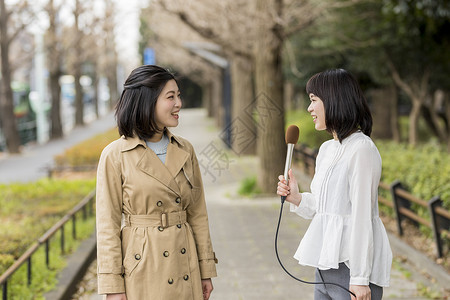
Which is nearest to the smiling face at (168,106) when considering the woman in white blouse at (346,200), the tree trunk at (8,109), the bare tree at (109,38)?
the woman in white blouse at (346,200)

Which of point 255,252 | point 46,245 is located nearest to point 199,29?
point 255,252

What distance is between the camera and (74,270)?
5.98 m

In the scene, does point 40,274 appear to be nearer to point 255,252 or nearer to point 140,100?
point 255,252

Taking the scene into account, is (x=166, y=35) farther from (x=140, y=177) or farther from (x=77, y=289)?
(x=140, y=177)

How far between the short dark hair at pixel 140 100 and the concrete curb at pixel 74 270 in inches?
115

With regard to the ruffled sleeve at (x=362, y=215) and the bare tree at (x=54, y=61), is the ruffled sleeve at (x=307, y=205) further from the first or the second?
the bare tree at (x=54, y=61)

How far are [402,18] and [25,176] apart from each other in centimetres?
1008

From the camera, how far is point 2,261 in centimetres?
538

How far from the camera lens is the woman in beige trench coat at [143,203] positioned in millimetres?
2645

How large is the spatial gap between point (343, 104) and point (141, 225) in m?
1.05

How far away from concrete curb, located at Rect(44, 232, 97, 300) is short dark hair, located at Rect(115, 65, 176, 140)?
291 cm

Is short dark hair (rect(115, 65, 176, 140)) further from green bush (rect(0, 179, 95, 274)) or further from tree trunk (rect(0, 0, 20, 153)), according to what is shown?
tree trunk (rect(0, 0, 20, 153))

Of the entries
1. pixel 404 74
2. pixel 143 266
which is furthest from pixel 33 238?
pixel 404 74

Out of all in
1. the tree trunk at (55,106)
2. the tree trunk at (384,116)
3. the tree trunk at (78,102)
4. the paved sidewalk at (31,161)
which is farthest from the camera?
the tree trunk at (78,102)
